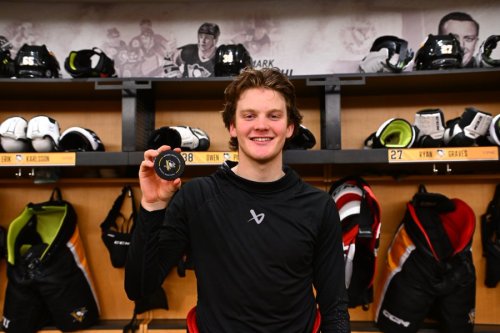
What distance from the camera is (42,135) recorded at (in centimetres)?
165

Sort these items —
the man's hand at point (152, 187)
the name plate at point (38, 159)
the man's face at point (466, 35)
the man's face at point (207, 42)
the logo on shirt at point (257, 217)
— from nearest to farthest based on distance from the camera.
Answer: the man's hand at point (152, 187) → the logo on shirt at point (257, 217) → the name plate at point (38, 159) → the man's face at point (466, 35) → the man's face at point (207, 42)

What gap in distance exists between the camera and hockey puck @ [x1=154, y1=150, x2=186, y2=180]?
0.93m

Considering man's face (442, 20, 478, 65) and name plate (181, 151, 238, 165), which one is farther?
A: man's face (442, 20, 478, 65)

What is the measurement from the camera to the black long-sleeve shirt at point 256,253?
99 cm

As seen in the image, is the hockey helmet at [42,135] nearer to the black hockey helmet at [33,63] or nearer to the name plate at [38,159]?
the name plate at [38,159]

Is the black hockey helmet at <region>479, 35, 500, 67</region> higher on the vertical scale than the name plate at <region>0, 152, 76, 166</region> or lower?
higher

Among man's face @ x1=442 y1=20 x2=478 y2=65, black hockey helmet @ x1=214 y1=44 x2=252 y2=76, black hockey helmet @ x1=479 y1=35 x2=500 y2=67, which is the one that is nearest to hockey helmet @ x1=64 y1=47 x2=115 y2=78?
black hockey helmet @ x1=214 y1=44 x2=252 y2=76

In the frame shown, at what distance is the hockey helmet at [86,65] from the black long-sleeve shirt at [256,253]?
100 cm

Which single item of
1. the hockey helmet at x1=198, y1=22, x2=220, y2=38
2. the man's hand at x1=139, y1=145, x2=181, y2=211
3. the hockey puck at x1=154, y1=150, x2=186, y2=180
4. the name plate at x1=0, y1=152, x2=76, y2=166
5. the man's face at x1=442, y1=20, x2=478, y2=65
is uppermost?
the hockey helmet at x1=198, y1=22, x2=220, y2=38

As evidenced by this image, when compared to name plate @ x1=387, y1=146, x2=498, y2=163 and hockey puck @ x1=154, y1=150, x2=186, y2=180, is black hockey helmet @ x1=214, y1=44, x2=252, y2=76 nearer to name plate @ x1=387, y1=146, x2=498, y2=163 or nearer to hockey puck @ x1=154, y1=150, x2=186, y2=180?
name plate @ x1=387, y1=146, x2=498, y2=163

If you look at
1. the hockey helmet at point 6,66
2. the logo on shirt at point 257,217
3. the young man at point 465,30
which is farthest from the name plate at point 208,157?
the young man at point 465,30

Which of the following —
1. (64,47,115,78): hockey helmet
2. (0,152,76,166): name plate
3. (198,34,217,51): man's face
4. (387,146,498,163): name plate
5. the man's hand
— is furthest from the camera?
(198,34,217,51): man's face

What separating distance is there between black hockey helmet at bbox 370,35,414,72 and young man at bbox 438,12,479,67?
537 mm

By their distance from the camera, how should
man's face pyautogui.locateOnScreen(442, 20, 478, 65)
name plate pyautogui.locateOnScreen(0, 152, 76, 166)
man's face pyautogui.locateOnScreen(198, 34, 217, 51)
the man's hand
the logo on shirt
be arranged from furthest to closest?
man's face pyautogui.locateOnScreen(198, 34, 217, 51) < man's face pyautogui.locateOnScreen(442, 20, 478, 65) < name plate pyautogui.locateOnScreen(0, 152, 76, 166) < the logo on shirt < the man's hand
